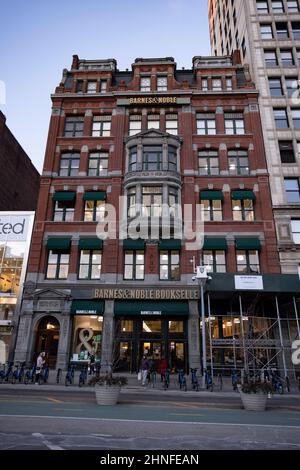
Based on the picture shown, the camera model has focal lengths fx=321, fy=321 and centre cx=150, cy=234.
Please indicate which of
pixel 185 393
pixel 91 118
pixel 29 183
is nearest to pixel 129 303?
pixel 185 393

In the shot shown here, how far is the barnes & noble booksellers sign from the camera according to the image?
25.5 metres

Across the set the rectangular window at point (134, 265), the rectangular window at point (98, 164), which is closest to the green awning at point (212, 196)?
the rectangular window at point (134, 265)

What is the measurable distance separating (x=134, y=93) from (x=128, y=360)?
25357 millimetres

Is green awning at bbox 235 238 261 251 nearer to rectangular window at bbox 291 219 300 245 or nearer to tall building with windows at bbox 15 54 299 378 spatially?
tall building with windows at bbox 15 54 299 378

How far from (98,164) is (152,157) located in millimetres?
5303

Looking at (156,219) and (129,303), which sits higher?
(156,219)

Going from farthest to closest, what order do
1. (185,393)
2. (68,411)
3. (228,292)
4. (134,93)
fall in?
(134,93), (228,292), (185,393), (68,411)

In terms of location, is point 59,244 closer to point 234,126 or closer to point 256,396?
point 256,396

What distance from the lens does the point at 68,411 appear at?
10.7 meters

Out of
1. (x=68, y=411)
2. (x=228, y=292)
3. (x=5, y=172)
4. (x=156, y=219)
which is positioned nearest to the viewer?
(x=68, y=411)

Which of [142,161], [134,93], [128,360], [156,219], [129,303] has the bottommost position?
[128,360]

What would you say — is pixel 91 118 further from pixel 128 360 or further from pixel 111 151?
pixel 128 360

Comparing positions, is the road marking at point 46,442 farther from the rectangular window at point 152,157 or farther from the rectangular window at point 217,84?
the rectangular window at point 217,84

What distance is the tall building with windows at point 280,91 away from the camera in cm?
2800
